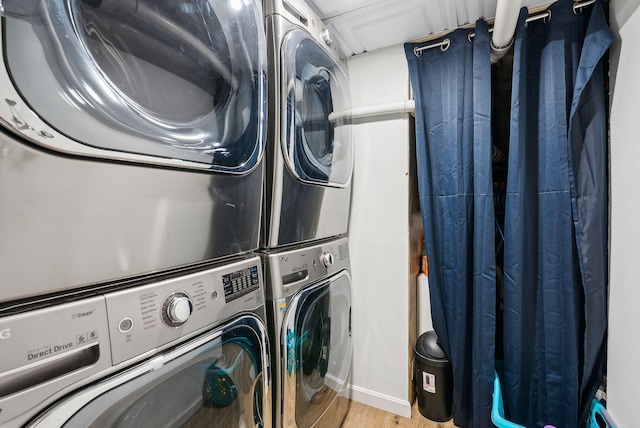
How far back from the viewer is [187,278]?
0.69 metres

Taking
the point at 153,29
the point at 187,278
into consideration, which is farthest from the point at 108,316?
the point at 153,29

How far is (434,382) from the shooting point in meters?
1.50

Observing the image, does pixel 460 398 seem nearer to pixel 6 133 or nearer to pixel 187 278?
pixel 187 278

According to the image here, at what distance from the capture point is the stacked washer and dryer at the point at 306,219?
3.28 ft

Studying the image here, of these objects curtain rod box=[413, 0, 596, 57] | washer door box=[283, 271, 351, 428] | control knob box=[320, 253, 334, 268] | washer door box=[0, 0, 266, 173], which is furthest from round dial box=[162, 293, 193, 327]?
curtain rod box=[413, 0, 596, 57]

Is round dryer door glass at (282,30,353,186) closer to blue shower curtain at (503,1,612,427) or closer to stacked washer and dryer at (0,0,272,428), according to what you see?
stacked washer and dryer at (0,0,272,428)

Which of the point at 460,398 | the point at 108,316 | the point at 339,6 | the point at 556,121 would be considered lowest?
the point at 460,398

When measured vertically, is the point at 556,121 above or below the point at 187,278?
above

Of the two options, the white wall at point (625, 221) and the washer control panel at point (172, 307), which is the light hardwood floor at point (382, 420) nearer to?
the white wall at point (625, 221)

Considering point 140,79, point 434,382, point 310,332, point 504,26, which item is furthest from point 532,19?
point 434,382

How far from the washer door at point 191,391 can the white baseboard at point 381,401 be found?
93 centimetres

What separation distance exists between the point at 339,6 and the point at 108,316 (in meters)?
1.42

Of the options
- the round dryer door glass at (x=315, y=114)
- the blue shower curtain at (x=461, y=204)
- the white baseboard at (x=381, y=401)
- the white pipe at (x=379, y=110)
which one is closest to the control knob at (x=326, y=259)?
the round dryer door glass at (x=315, y=114)

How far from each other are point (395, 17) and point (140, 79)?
47.3 inches
